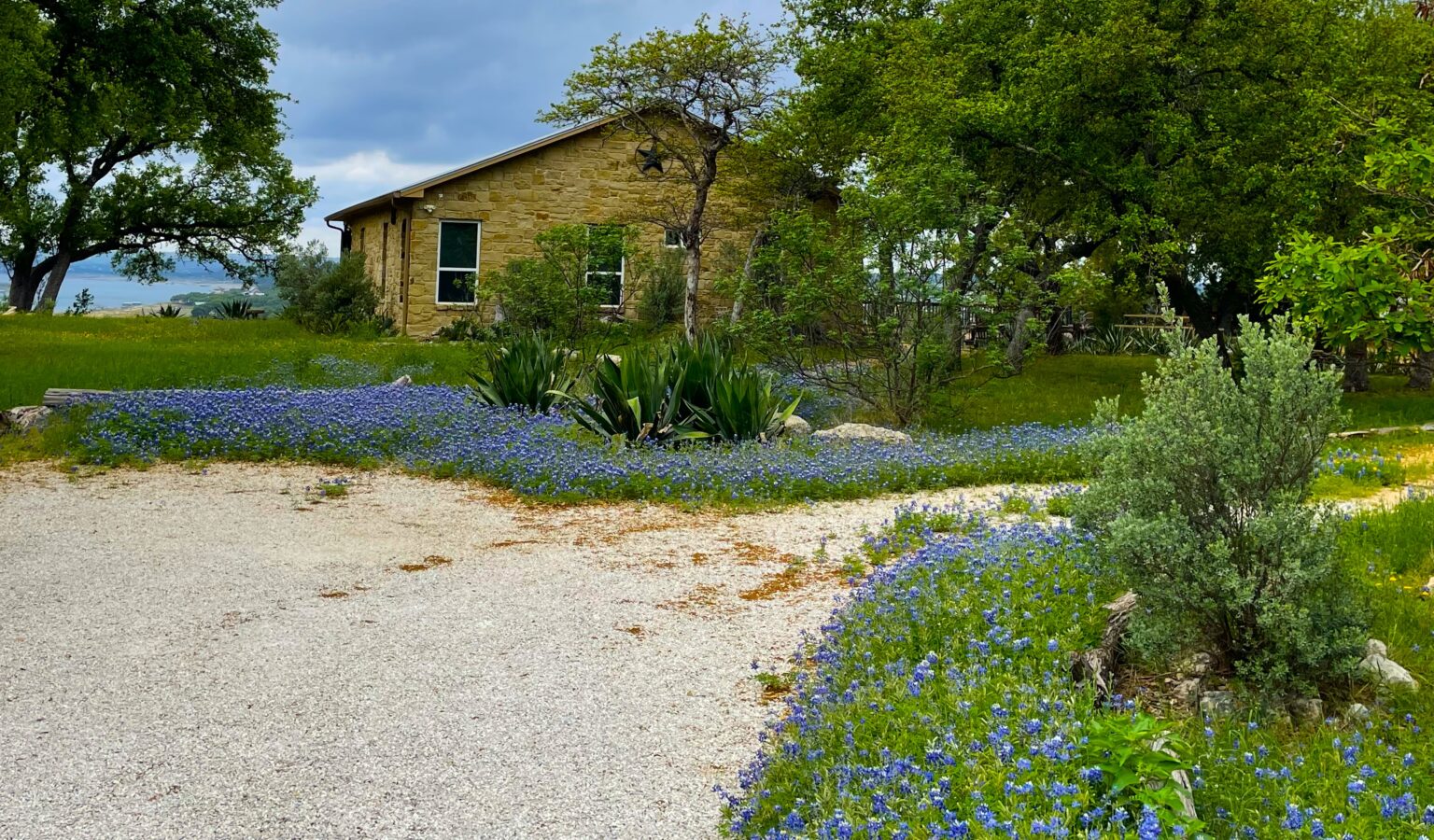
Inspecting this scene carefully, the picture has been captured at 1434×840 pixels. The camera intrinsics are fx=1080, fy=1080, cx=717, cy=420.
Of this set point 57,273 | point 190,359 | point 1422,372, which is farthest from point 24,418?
point 57,273

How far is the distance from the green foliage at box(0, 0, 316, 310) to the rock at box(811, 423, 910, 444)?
13.0 meters

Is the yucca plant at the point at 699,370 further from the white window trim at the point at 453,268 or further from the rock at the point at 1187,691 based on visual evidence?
the white window trim at the point at 453,268

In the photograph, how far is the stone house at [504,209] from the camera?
2447cm

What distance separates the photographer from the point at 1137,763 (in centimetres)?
284

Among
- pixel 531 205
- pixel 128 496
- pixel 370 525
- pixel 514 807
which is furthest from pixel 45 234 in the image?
pixel 514 807

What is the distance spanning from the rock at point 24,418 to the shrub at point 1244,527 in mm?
11325

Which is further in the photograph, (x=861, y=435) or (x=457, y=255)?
(x=457, y=255)

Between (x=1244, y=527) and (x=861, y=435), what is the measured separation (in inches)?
281

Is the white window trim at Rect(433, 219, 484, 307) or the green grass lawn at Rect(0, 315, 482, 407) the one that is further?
the white window trim at Rect(433, 219, 484, 307)

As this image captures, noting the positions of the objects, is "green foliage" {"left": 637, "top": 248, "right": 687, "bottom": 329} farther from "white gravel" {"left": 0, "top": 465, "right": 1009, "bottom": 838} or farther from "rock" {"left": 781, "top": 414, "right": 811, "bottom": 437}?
"white gravel" {"left": 0, "top": 465, "right": 1009, "bottom": 838}

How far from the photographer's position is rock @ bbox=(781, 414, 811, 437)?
11.2m

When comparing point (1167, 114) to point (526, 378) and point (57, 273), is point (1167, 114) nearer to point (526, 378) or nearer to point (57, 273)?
point (526, 378)

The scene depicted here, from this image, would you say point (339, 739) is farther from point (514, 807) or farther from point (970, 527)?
point (970, 527)

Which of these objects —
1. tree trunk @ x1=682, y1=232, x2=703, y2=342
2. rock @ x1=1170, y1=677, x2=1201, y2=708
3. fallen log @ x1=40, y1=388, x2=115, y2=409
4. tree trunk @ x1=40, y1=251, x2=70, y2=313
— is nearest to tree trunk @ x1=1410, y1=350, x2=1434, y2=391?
tree trunk @ x1=682, y1=232, x2=703, y2=342
